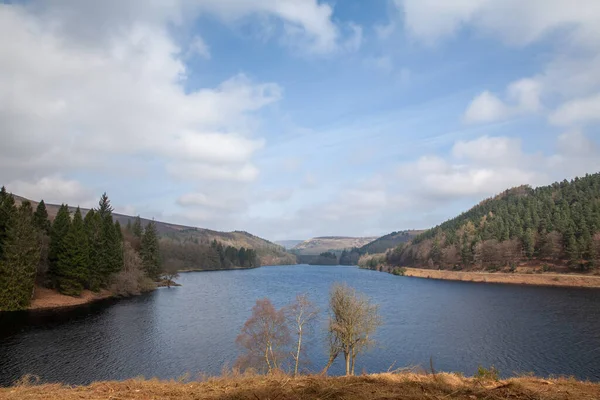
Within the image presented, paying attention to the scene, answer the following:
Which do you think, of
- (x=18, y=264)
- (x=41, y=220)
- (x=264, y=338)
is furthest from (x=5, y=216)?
(x=264, y=338)

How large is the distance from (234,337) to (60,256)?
40485 mm

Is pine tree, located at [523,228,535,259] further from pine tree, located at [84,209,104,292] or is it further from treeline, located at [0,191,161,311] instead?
pine tree, located at [84,209,104,292]

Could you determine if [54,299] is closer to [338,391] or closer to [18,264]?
[18,264]

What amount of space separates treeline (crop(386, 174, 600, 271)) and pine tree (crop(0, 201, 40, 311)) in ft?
402

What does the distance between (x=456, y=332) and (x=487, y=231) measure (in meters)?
99.9

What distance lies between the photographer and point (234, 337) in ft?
149

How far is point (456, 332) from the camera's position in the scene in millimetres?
49250

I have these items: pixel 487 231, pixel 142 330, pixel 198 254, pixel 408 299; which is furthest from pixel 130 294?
pixel 487 231

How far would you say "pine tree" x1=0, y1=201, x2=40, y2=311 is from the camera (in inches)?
2094

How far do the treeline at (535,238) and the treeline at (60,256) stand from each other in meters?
109

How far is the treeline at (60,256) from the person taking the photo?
54.2m

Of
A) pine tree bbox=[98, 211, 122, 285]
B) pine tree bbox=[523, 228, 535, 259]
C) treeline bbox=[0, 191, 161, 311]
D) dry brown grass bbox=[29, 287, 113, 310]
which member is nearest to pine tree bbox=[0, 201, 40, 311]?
treeline bbox=[0, 191, 161, 311]

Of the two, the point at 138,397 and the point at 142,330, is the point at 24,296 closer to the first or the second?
the point at 142,330

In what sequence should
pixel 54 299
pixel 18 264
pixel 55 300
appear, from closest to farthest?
pixel 18 264 → pixel 55 300 → pixel 54 299
